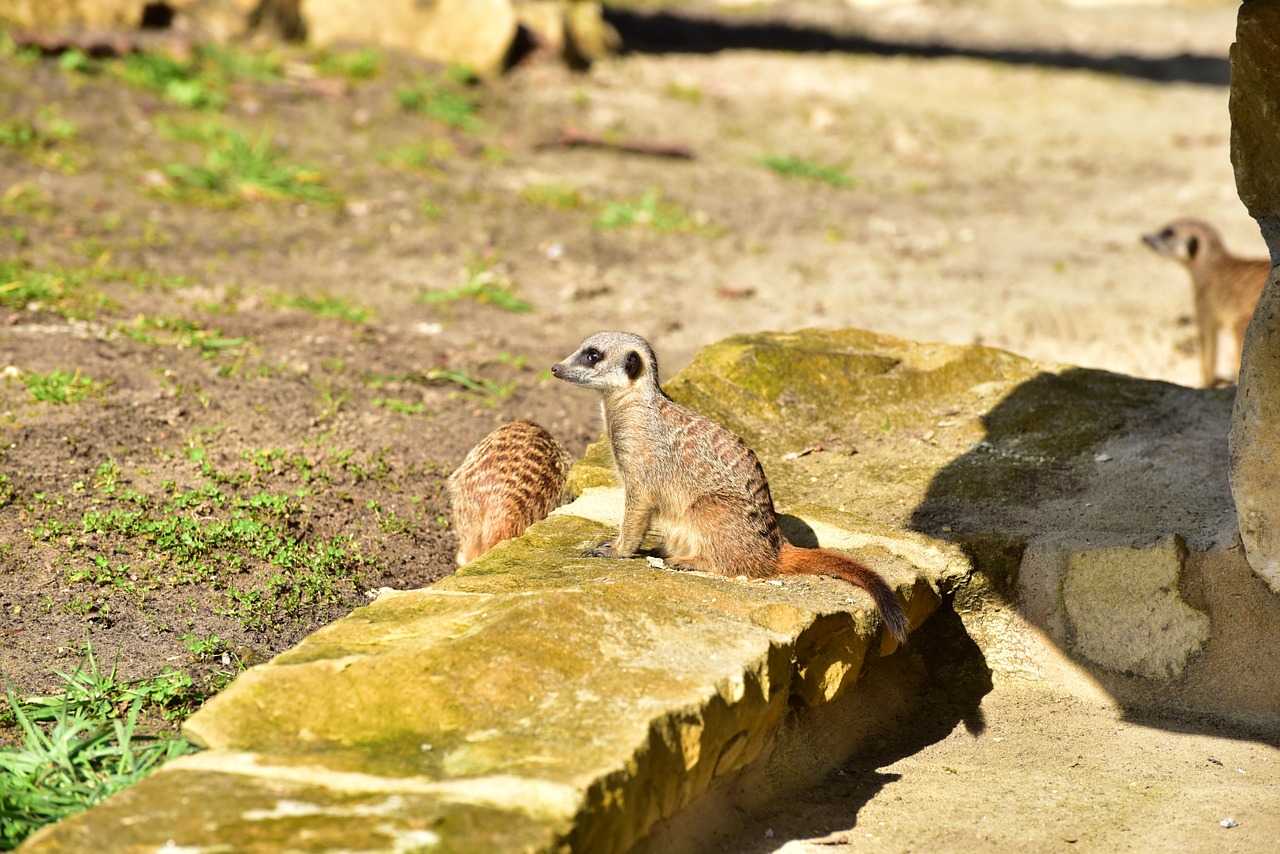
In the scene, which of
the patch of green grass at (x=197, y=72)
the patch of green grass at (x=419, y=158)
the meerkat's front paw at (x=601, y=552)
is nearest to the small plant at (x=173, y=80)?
the patch of green grass at (x=197, y=72)

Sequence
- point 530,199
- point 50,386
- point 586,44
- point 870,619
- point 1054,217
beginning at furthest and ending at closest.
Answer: point 586,44, point 1054,217, point 530,199, point 50,386, point 870,619

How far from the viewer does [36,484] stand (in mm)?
4129

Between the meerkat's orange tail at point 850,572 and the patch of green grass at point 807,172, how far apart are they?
6.34 m

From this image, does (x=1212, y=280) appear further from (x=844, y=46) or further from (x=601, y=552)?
(x=844, y=46)

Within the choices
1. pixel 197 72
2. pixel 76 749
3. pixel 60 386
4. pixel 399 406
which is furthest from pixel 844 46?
pixel 76 749

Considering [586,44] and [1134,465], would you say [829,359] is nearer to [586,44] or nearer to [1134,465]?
[1134,465]

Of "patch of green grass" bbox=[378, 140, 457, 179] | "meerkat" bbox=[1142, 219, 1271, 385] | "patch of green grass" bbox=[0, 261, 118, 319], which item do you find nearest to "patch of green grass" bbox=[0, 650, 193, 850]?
"patch of green grass" bbox=[0, 261, 118, 319]

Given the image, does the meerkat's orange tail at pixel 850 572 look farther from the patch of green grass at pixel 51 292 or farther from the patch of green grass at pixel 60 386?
the patch of green grass at pixel 51 292

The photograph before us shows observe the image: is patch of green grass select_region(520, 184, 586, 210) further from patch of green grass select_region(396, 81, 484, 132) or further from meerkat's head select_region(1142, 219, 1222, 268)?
meerkat's head select_region(1142, 219, 1222, 268)

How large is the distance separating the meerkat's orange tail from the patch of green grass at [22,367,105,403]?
288 cm

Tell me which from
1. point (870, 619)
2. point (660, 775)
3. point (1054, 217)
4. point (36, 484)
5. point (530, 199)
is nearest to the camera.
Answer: point (660, 775)

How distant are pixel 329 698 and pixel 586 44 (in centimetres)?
972

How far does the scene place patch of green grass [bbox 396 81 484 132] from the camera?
30.3 ft

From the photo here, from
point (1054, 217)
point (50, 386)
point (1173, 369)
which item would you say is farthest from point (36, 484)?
point (1054, 217)
